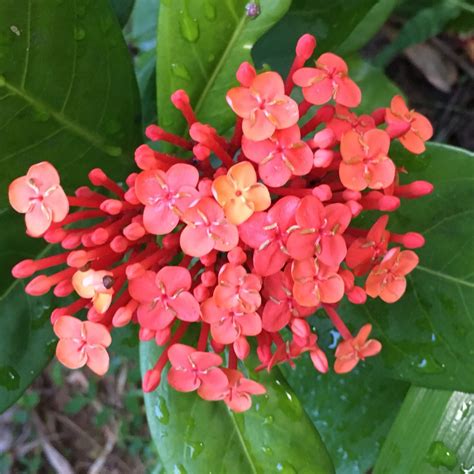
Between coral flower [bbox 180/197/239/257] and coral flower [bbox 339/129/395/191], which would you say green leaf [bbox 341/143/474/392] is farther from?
coral flower [bbox 180/197/239/257]

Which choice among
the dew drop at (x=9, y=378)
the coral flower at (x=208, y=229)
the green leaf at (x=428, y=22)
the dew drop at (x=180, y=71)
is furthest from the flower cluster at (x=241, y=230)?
the green leaf at (x=428, y=22)

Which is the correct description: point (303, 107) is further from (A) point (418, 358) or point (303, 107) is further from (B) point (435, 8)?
(B) point (435, 8)

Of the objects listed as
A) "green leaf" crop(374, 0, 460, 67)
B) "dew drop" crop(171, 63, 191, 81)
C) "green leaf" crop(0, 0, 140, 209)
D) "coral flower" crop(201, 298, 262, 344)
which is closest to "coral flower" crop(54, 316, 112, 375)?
"coral flower" crop(201, 298, 262, 344)

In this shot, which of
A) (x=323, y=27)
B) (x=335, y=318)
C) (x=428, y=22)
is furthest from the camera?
(x=428, y=22)

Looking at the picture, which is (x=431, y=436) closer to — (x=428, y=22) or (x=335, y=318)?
(x=335, y=318)

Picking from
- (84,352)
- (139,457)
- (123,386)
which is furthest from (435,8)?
(139,457)

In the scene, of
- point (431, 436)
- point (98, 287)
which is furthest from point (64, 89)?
point (431, 436)
